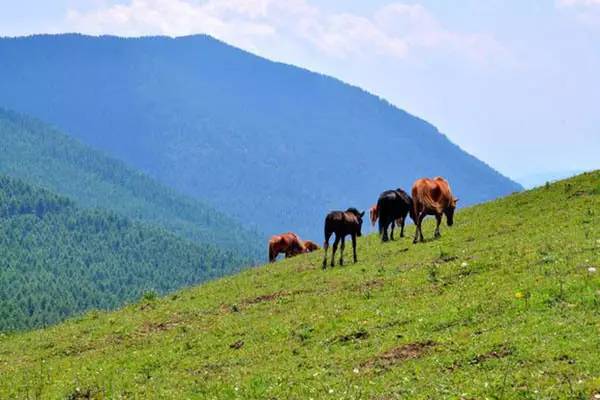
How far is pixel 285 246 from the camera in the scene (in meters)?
55.2

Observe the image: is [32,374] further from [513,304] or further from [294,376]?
[513,304]

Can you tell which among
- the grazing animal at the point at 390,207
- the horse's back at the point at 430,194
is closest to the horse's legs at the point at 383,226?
the grazing animal at the point at 390,207

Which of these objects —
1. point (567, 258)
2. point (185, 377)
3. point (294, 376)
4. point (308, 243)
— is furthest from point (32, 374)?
point (308, 243)

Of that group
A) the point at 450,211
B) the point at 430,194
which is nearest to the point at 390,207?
the point at 450,211

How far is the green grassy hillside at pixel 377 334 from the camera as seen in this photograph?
1489 cm

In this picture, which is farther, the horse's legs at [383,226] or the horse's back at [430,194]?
the horse's legs at [383,226]

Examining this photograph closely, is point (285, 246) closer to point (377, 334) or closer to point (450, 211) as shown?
point (450, 211)

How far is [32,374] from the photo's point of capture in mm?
22516

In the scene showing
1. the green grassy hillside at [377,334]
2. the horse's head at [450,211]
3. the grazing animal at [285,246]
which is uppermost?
the horse's head at [450,211]

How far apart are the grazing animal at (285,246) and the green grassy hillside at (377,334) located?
2042 cm

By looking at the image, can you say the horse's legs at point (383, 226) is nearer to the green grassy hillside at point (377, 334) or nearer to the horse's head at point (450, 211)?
the horse's head at point (450, 211)

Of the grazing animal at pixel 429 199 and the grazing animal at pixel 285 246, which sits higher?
the grazing animal at pixel 429 199

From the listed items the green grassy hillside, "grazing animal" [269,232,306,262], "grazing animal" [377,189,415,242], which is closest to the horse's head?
"grazing animal" [377,189,415,242]

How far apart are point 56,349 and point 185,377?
9.97 metres
